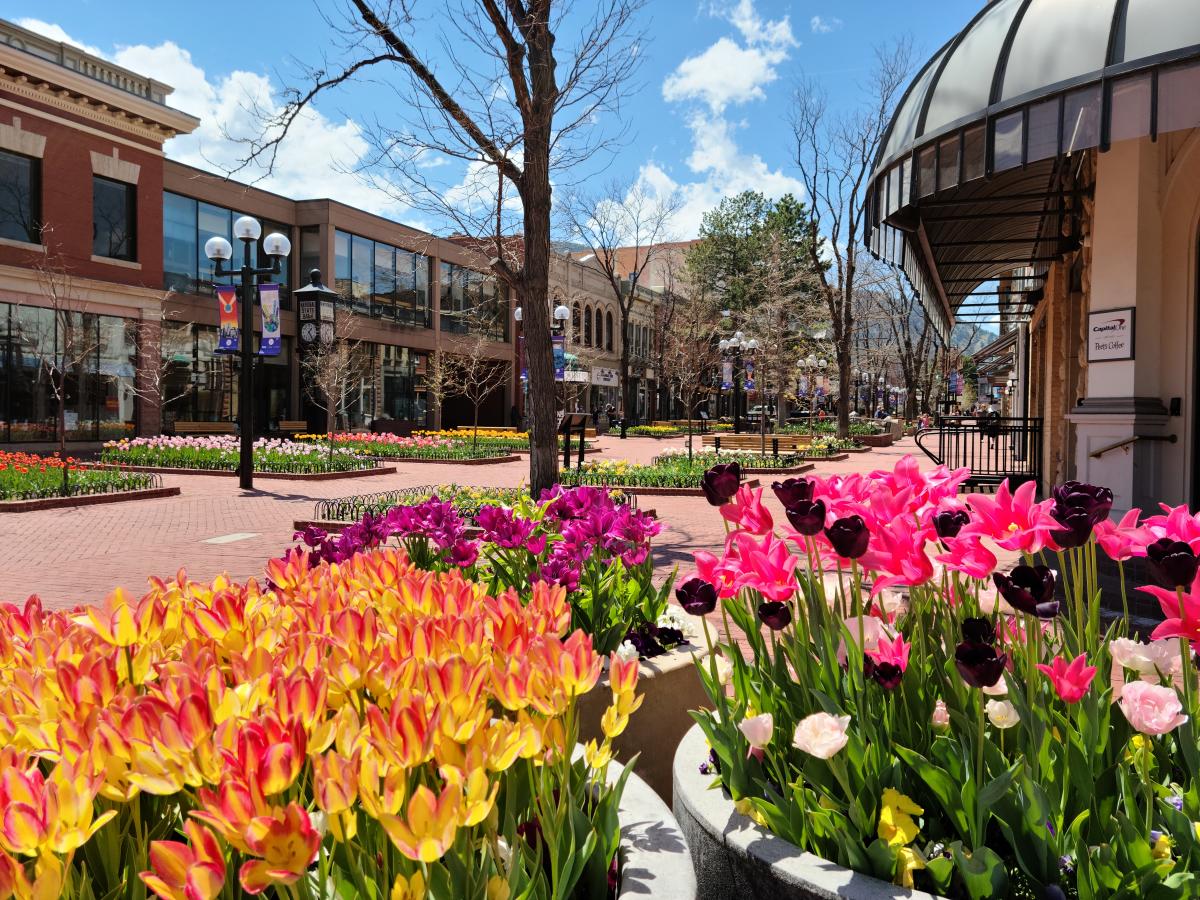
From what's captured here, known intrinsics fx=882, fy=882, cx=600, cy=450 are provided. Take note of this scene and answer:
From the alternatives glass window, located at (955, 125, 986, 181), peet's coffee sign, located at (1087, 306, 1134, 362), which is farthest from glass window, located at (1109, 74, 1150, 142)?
peet's coffee sign, located at (1087, 306, 1134, 362)

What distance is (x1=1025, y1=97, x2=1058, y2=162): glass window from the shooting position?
20.1 ft

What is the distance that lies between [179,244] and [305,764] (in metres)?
34.6

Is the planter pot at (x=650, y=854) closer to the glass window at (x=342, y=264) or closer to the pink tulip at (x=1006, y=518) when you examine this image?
the pink tulip at (x=1006, y=518)

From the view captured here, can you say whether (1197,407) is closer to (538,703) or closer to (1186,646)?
(1186,646)

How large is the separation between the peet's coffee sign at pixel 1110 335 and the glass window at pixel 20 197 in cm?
2594

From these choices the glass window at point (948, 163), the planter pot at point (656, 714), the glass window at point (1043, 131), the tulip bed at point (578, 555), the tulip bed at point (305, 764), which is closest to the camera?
the tulip bed at point (305, 764)

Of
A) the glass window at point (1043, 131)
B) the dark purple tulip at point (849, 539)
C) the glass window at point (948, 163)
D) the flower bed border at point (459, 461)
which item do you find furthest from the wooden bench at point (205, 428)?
the dark purple tulip at point (849, 539)

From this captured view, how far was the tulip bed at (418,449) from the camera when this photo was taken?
81.4 ft

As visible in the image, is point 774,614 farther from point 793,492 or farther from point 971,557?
point 971,557

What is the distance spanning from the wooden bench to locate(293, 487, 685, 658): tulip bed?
28.9 meters

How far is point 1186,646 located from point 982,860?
0.63 meters

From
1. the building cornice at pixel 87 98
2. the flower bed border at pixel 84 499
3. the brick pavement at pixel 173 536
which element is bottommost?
the brick pavement at pixel 173 536

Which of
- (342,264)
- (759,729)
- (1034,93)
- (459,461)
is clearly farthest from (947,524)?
(342,264)

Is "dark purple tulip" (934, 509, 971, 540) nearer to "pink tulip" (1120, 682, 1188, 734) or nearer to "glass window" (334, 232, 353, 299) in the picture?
"pink tulip" (1120, 682, 1188, 734)
